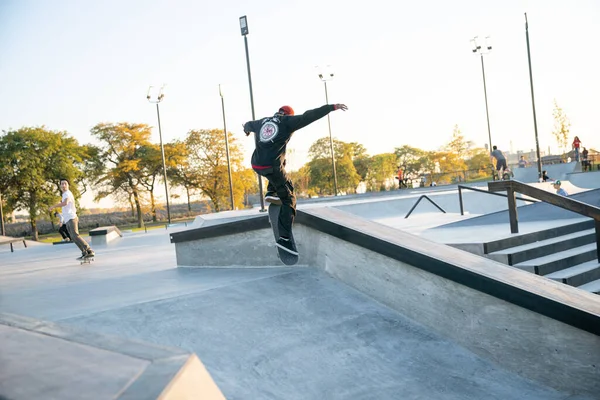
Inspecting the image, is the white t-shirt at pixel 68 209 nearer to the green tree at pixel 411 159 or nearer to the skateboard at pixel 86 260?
the skateboard at pixel 86 260

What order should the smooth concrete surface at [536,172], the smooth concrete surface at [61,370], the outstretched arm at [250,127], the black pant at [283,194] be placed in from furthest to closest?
the smooth concrete surface at [536,172]
the outstretched arm at [250,127]
the black pant at [283,194]
the smooth concrete surface at [61,370]

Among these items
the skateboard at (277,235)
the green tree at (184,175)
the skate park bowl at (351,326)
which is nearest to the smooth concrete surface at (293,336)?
the skate park bowl at (351,326)

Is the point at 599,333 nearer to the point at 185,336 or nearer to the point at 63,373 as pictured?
the point at 185,336

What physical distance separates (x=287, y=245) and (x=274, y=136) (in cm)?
128

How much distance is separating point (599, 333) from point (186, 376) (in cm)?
315

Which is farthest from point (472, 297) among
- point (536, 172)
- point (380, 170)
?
point (380, 170)

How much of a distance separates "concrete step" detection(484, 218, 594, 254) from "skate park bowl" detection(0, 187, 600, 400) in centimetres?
235

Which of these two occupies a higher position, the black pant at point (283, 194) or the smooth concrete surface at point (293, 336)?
the black pant at point (283, 194)

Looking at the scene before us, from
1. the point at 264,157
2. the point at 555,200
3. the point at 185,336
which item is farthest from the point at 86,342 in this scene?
the point at 555,200

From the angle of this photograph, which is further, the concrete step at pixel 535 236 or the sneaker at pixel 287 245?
A: the concrete step at pixel 535 236

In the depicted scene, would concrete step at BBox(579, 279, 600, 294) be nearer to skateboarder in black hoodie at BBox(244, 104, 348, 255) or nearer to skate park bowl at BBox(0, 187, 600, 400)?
skate park bowl at BBox(0, 187, 600, 400)

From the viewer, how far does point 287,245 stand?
5.61m

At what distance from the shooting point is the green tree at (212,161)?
52.1 metres

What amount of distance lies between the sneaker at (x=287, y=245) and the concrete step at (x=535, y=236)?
3031mm
